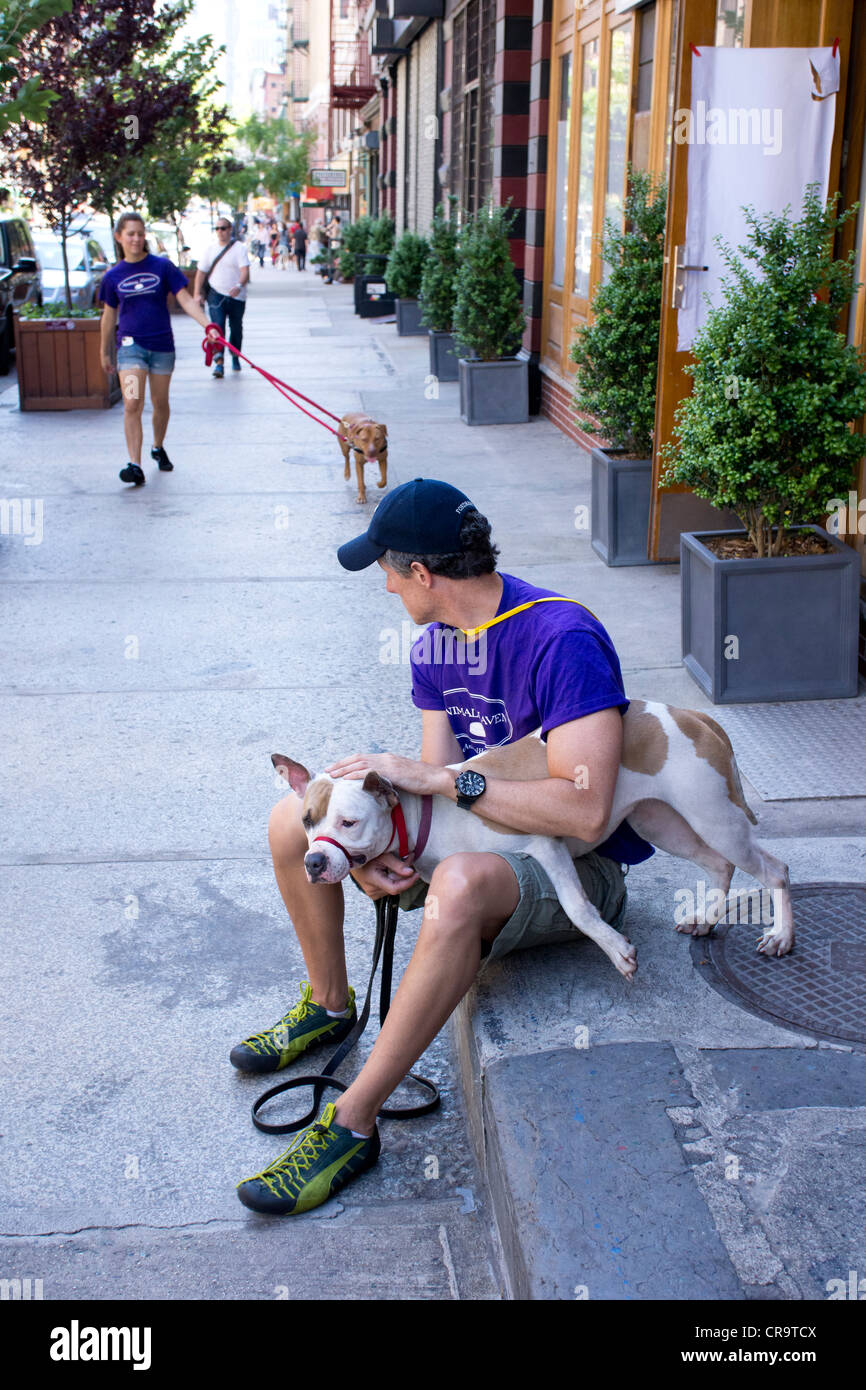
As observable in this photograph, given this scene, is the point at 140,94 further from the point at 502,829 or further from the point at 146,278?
the point at 502,829

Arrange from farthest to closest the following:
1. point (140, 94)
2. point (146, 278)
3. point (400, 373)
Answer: point (140, 94) < point (400, 373) < point (146, 278)

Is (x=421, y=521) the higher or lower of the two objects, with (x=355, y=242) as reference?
lower

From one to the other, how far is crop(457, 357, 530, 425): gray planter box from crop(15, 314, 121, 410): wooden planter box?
3820 mm

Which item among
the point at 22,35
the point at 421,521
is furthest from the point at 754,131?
the point at 421,521

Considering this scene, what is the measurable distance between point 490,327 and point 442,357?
349cm

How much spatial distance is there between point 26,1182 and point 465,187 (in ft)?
55.0

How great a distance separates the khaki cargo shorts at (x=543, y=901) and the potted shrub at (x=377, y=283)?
21.8 metres

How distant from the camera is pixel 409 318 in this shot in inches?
831

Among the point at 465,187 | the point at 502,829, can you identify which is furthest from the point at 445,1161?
the point at 465,187

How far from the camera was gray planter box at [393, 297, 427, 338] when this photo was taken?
68.8 feet

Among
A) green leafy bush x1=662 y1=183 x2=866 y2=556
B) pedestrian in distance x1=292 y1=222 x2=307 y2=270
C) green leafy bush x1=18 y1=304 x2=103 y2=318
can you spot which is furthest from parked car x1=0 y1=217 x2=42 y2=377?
pedestrian in distance x1=292 y1=222 x2=307 y2=270

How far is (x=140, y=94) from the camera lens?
58.4ft

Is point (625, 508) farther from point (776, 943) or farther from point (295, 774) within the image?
point (295, 774)

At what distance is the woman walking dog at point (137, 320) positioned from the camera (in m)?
9.58
